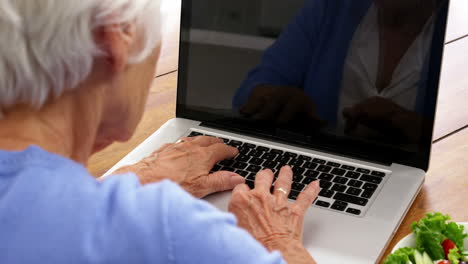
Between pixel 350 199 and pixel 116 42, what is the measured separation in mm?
608

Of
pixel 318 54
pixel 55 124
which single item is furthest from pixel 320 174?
pixel 55 124

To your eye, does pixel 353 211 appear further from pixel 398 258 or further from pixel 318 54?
pixel 318 54

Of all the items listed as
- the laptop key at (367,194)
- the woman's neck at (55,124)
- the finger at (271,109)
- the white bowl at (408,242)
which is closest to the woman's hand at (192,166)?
the finger at (271,109)

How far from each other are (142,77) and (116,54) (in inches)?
3.5

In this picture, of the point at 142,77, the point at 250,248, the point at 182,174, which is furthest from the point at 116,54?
the point at 182,174

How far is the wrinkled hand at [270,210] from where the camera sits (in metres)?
1.09

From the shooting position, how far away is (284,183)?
121 cm

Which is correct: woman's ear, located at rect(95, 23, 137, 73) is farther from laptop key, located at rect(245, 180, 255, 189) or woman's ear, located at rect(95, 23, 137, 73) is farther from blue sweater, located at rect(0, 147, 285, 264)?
laptop key, located at rect(245, 180, 255, 189)

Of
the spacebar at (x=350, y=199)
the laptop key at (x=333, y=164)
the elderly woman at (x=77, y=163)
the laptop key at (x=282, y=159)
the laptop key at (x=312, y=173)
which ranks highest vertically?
the elderly woman at (x=77, y=163)

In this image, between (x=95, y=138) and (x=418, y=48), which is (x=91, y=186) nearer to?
(x=95, y=138)

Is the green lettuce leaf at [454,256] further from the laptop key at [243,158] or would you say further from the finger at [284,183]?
the laptop key at [243,158]

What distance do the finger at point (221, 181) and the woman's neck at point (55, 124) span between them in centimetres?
47

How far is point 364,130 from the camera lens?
131 cm

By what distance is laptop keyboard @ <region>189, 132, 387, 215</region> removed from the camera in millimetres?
1206
